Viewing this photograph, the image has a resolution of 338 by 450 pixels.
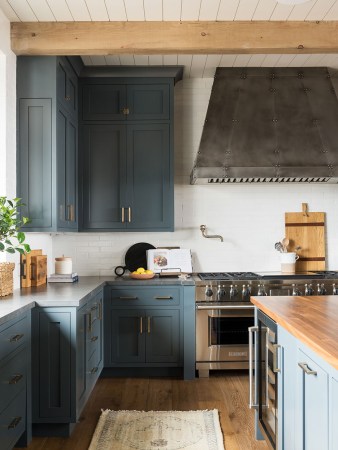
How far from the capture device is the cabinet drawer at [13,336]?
243 cm

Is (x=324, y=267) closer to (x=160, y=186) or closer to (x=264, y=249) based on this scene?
(x=264, y=249)

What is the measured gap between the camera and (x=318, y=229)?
5008mm

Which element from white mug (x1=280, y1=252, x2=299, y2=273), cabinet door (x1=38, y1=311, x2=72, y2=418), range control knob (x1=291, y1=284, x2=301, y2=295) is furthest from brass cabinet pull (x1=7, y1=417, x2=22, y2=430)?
white mug (x1=280, y1=252, x2=299, y2=273)

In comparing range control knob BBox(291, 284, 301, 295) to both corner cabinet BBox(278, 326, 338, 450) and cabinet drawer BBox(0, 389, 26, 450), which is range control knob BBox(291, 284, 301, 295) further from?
cabinet drawer BBox(0, 389, 26, 450)

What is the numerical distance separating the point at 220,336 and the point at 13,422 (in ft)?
7.13

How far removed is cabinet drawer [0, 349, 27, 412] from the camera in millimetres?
2439

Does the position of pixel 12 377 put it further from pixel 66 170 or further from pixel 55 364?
pixel 66 170

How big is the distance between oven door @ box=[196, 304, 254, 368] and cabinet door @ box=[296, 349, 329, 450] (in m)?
2.28

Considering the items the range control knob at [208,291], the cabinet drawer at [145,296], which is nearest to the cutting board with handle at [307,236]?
the range control knob at [208,291]

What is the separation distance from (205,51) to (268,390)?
2536 mm

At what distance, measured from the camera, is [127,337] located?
4344 millimetres

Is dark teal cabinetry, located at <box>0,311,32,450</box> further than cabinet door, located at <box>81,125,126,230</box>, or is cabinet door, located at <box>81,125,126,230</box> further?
cabinet door, located at <box>81,125,126,230</box>

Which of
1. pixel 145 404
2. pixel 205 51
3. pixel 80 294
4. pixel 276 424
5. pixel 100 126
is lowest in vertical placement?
pixel 145 404

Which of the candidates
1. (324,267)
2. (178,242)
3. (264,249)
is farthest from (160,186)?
(324,267)
